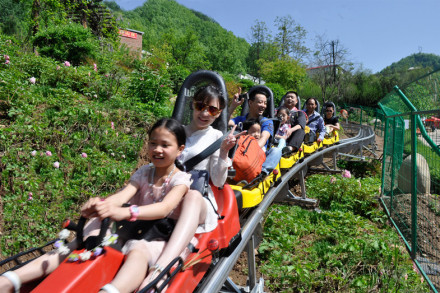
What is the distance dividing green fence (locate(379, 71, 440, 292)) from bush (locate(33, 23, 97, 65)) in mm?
6564

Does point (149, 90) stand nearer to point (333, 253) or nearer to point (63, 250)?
point (333, 253)

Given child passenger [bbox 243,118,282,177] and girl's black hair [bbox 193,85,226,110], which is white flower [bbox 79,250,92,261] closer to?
girl's black hair [bbox 193,85,226,110]

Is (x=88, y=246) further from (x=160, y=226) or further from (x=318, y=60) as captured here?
(x=318, y=60)

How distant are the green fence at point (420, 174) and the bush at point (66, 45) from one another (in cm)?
656

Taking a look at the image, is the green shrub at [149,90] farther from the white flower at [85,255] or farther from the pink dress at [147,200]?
the white flower at [85,255]

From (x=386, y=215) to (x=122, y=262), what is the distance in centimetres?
404

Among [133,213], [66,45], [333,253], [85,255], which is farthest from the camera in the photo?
[66,45]

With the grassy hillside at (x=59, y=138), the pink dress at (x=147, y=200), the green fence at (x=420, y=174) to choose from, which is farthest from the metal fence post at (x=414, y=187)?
the grassy hillside at (x=59, y=138)

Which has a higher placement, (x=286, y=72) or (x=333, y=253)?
(x=286, y=72)

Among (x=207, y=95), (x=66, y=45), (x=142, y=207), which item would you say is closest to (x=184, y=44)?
(x=66, y=45)

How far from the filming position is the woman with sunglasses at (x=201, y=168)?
171 cm

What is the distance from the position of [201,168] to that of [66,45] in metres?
6.55

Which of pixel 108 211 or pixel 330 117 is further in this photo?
pixel 330 117

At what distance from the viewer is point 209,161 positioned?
247 cm
